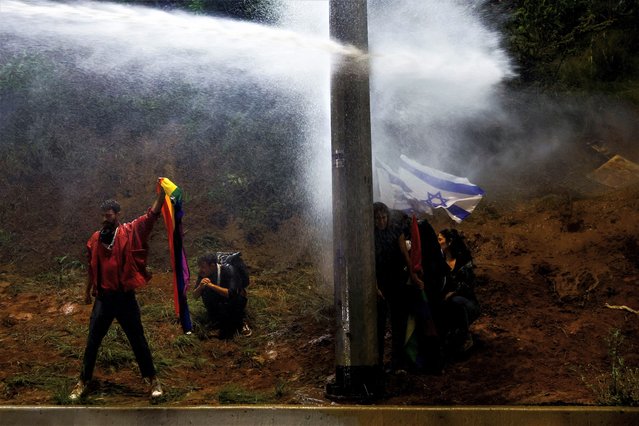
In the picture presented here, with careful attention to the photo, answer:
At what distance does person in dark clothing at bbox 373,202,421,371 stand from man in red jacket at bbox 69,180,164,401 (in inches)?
82.6

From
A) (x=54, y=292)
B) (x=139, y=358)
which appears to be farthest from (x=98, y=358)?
(x=54, y=292)

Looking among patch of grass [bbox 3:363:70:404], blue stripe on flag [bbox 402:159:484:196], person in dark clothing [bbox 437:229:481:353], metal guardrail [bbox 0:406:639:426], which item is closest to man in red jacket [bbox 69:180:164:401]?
patch of grass [bbox 3:363:70:404]

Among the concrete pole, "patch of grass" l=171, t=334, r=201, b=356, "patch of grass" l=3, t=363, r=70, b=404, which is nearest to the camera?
the concrete pole

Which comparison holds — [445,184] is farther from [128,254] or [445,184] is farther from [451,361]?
[128,254]

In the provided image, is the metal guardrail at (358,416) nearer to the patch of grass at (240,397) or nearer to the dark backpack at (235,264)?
the patch of grass at (240,397)

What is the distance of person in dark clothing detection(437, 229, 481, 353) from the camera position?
24.6ft

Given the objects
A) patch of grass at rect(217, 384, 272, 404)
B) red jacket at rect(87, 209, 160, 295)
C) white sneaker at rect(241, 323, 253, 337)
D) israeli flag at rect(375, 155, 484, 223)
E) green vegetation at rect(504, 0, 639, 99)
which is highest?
green vegetation at rect(504, 0, 639, 99)

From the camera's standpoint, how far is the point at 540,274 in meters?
8.76

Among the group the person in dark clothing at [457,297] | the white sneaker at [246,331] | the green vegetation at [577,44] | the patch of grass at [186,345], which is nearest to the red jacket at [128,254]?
the patch of grass at [186,345]

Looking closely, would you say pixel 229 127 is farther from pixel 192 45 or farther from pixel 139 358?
pixel 139 358

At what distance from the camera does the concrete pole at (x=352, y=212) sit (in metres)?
6.70

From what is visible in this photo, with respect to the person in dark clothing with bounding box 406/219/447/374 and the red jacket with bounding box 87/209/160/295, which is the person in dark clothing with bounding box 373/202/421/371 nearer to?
the person in dark clothing with bounding box 406/219/447/374

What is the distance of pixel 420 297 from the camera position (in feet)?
23.9

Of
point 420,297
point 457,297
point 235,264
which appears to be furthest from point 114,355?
point 457,297
